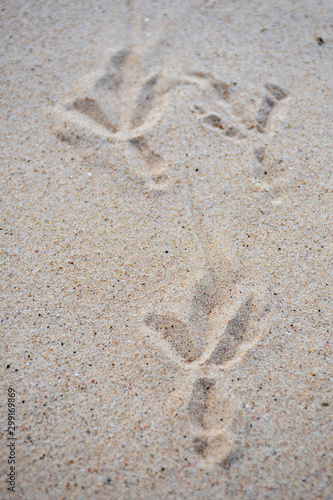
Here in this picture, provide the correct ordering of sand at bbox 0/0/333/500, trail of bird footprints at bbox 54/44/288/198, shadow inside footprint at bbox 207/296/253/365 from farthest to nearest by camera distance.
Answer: trail of bird footprints at bbox 54/44/288/198, shadow inside footprint at bbox 207/296/253/365, sand at bbox 0/0/333/500

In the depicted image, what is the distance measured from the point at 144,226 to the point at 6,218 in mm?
585

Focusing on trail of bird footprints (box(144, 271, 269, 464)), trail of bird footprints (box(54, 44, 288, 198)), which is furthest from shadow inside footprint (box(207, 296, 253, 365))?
trail of bird footprints (box(54, 44, 288, 198))

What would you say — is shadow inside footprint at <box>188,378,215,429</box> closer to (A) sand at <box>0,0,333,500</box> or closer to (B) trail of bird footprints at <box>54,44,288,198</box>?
(A) sand at <box>0,0,333,500</box>

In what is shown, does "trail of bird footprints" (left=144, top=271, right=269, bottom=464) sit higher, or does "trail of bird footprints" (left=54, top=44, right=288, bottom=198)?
"trail of bird footprints" (left=54, top=44, right=288, bottom=198)

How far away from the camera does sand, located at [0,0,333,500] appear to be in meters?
1.28

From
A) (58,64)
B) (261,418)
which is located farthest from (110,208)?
(261,418)

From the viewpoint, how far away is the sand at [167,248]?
4.19 feet

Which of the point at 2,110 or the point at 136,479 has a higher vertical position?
the point at 2,110

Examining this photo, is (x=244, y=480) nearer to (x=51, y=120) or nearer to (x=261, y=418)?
(x=261, y=418)

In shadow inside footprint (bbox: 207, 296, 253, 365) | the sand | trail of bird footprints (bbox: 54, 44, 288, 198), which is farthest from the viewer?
trail of bird footprints (bbox: 54, 44, 288, 198)

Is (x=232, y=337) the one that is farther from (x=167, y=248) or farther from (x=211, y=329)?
(x=167, y=248)

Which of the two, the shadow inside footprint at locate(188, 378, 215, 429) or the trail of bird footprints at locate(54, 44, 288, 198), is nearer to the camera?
the shadow inside footprint at locate(188, 378, 215, 429)

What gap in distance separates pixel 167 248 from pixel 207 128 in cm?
62

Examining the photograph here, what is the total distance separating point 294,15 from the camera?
2.04 meters
